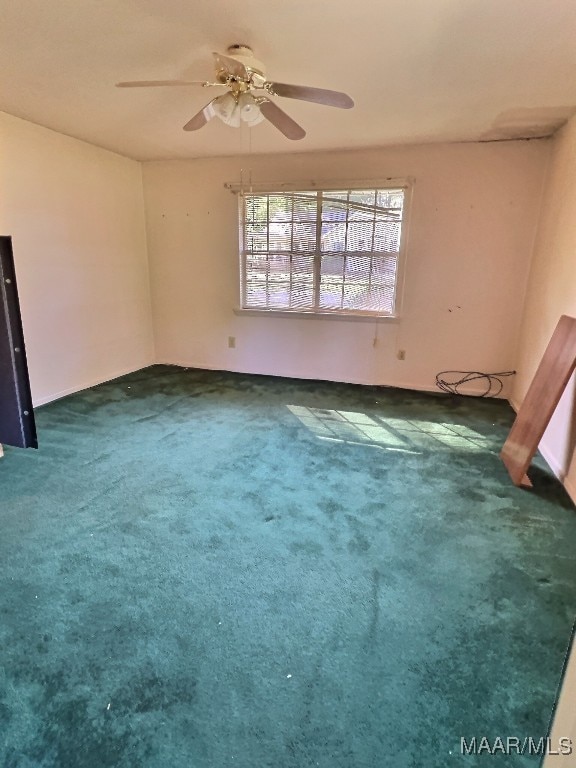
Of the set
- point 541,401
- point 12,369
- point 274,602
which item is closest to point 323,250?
point 541,401

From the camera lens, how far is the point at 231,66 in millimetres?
2021

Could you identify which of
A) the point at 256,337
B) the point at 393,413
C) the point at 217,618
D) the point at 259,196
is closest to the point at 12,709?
the point at 217,618

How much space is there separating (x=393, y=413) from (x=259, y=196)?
2729mm

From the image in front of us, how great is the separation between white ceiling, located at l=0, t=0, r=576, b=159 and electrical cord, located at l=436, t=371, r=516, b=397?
2.17 metres

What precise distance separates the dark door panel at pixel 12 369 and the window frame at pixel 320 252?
251 centimetres

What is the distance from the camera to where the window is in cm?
417

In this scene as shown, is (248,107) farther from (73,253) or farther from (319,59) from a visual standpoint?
(73,253)

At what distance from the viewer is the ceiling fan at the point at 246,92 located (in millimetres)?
2029

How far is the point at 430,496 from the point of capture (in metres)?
2.42

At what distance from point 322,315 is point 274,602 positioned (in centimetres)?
333

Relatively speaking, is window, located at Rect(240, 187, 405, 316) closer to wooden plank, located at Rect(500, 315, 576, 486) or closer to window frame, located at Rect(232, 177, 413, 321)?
window frame, located at Rect(232, 177, 413, 321)

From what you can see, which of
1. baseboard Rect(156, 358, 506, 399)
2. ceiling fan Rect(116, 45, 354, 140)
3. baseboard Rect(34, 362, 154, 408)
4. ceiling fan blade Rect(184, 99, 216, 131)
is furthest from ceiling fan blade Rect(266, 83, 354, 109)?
baseboard Rect(34, 362, 154, 408)

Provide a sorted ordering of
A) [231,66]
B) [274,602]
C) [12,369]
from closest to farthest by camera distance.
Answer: [274,602] → [231,66] → [12,369]

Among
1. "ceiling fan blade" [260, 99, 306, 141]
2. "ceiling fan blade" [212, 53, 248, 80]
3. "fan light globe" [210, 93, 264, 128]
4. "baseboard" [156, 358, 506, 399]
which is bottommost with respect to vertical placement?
"baseboard" [156, 358, 506, 399]
